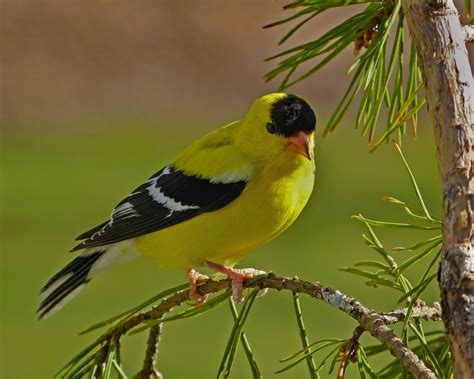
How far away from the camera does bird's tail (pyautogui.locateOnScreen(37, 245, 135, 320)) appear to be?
7.63 ft

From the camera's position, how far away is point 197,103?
9.69 metres

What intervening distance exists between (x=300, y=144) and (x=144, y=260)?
511 cm

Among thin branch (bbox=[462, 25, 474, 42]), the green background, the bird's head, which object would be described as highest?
thin branch (bbox=[462, 25, 474, 42])

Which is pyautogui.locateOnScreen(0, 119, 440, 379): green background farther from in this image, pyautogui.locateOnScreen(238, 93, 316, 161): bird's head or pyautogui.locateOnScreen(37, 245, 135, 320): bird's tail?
pyautogui.locateOnScreen(238, 93, 316, 161): bird's head

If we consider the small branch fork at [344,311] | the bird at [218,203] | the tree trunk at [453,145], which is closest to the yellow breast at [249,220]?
the bird at [218,203]

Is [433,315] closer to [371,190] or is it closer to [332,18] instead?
[371,190]

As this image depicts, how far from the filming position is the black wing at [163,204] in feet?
6.85

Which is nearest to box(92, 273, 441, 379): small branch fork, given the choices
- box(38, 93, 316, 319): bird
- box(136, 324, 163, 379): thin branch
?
box(136, 324, 163, 379): thin branch

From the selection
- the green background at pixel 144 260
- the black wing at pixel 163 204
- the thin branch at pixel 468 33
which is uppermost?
the thin branch at pixel 468 33

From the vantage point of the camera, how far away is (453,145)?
1.00m

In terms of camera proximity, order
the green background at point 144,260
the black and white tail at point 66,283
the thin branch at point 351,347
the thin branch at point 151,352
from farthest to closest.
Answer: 1. the green background at point 144,260
2. the black and white tail at point 66,283
3. the thin branch at point 151,352
4. the thin branch at point 351,347

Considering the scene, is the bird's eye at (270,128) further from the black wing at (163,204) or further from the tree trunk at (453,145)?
the tree trunk at (453,145)

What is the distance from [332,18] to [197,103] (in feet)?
5.25

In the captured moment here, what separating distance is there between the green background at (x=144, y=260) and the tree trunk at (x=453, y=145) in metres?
3.53
